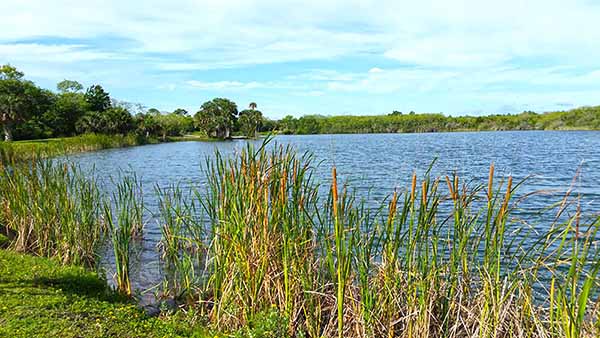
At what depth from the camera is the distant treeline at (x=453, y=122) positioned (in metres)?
87.7

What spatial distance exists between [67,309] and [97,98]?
92084 mm

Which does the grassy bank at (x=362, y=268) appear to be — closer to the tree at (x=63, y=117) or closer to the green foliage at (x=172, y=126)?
the tree at (x=63, y=117)

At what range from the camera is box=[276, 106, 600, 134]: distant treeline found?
8769 centimetres

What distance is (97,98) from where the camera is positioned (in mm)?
88312

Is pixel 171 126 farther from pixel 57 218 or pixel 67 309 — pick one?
pixel 67 309

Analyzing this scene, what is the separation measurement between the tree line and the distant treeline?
17.0 metres

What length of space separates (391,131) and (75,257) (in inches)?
4656

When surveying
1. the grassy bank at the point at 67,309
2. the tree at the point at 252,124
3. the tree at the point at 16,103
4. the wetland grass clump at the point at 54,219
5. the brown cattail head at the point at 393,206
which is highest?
the tree at the point at 16,103

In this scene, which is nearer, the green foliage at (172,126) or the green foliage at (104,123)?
the green foliage at (104,123)

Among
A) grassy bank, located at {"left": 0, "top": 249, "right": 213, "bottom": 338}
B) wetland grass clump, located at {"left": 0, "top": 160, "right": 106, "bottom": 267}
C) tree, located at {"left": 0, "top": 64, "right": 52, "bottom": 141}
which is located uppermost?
tree, located at {"left": 0, "top": 64, "right": 52, "bottom": 141}

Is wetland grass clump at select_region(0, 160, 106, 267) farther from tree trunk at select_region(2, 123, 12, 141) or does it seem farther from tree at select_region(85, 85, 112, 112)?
tree at select_region(85, 85, 112, 112)

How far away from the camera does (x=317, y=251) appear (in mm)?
5398

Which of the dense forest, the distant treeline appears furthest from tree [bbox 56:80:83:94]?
the distant treeline

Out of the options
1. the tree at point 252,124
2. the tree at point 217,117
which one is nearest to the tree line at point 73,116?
the tree at point 217,117
